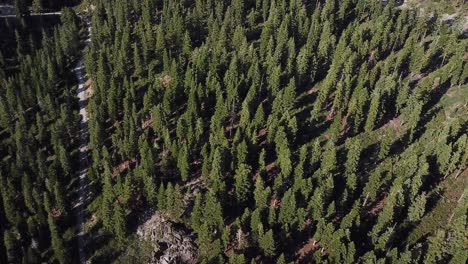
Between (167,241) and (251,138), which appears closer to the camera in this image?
(167,241)

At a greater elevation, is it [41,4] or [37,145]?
[41,4]

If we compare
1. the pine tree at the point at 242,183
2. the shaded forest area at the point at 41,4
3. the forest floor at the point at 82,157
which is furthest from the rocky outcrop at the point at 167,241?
the shaded forest area at the point at 41,4

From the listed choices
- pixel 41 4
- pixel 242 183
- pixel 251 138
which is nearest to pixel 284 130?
pixel 251 138

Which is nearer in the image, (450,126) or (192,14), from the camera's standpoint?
(450,126)

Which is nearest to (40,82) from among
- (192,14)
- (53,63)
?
(53,63)

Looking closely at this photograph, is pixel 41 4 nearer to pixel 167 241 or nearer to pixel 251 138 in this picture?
pixel 251 138

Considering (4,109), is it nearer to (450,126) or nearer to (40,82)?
(40,82)
